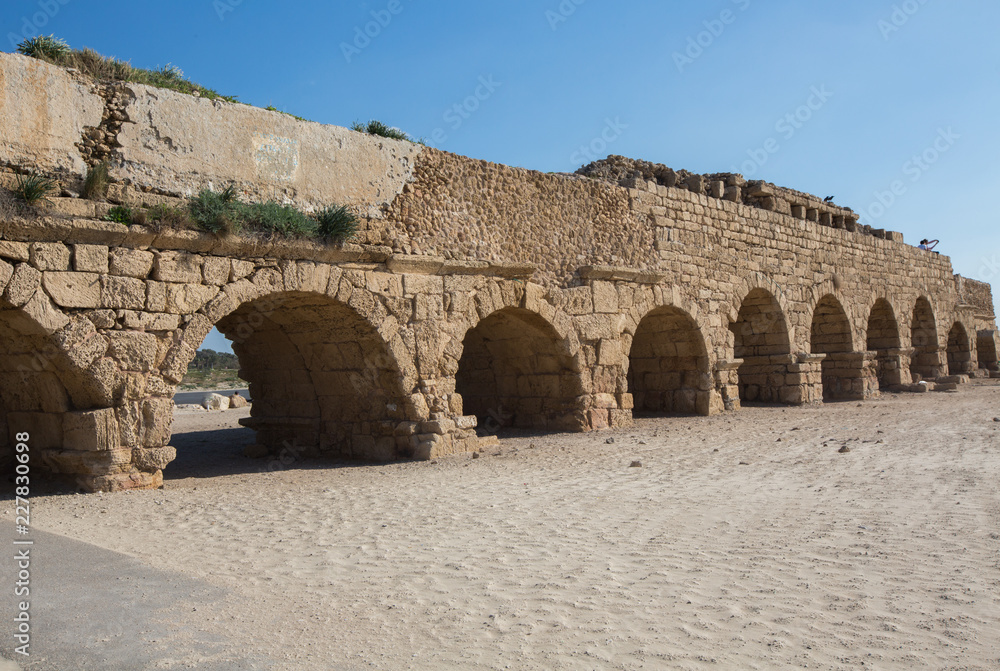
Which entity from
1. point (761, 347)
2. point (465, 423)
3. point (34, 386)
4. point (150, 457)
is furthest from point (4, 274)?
point (761, 347)

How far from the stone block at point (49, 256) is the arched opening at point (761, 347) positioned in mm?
11155

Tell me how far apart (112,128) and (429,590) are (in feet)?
17.9

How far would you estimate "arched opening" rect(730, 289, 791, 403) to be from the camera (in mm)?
14219

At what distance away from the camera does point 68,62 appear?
6.98m

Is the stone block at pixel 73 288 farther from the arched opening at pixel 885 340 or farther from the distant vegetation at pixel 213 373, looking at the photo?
the arched opening at pixel 885 340

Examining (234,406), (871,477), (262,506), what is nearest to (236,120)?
(262,506)

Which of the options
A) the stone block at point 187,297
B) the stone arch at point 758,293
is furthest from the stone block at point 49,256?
the stone arch at point 758,293

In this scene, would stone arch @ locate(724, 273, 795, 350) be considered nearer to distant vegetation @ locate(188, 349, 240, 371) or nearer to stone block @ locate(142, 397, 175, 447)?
stone block @ locate(142, 397, 175, 447)

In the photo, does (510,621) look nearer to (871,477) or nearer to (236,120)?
(871,477)

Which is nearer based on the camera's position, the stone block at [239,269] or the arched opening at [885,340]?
the stone block at [239,269]

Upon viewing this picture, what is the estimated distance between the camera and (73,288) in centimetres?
634

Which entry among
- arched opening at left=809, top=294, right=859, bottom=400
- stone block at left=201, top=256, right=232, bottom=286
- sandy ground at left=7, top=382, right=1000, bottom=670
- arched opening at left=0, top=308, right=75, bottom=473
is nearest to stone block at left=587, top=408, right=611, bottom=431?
sandy ground at left=7, top=382, right=1000, bottom=670

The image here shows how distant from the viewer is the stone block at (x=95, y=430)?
6449 millimetres

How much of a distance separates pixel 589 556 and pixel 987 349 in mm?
24476
